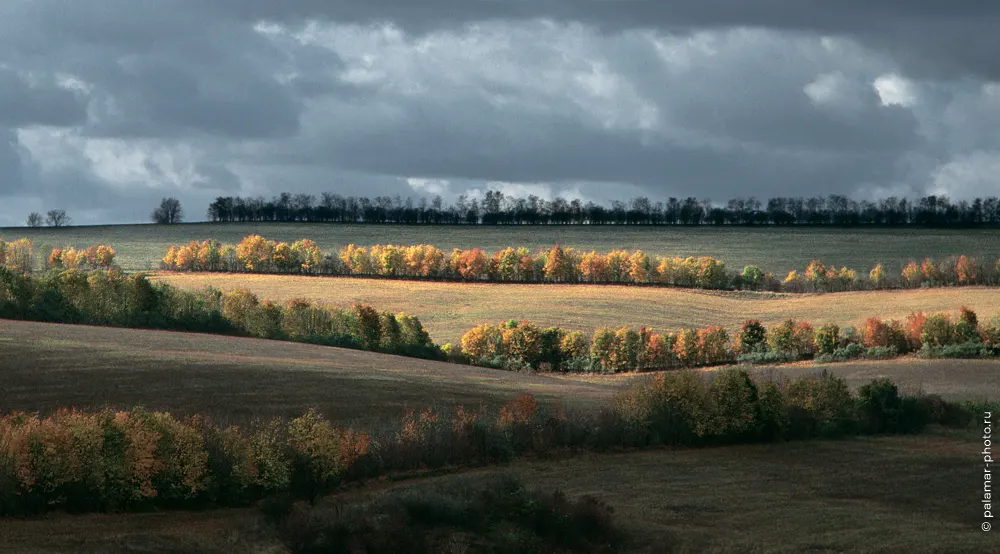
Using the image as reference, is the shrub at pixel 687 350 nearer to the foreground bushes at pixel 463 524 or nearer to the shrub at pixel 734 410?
the shrub at pixel 734 410

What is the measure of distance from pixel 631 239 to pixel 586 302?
5209cm

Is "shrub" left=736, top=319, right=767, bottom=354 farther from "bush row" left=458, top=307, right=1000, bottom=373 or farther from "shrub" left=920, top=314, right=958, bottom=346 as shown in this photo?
"shrub" left=920, top=314, right=958, bottom=346

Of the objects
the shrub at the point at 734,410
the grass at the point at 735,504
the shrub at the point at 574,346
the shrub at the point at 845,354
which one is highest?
the shrub at the point at 734,410

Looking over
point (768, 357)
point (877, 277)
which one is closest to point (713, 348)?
point (768, 357)

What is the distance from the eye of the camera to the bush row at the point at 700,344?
270 ft

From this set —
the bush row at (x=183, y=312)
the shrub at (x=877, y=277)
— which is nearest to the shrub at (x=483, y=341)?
the bush row at (x=183, y=312)

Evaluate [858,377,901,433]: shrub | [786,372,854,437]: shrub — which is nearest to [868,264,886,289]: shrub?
[858,377,901,433]: shrub

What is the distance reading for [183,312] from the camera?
73.4 m

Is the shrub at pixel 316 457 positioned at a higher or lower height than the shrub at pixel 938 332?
higher

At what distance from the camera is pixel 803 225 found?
592 ft

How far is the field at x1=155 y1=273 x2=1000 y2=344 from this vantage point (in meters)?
102

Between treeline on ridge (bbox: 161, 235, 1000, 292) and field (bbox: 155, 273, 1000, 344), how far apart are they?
631cm

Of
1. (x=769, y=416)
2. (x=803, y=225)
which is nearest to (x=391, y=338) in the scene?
(x=769, y=416)

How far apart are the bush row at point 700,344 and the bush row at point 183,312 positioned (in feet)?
20.9
